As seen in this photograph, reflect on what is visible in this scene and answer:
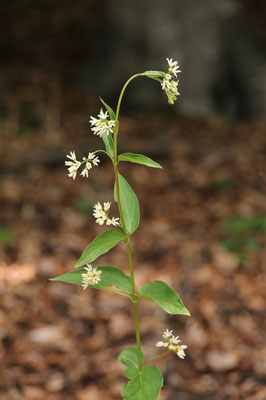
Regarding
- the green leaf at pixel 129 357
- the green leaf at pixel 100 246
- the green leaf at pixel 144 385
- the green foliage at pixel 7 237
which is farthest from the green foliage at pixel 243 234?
the green leaf at pixel 100 246

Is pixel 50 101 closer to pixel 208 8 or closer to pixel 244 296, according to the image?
pixel 208 8

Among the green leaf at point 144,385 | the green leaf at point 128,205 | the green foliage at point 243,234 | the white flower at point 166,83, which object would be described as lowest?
the green leaf at point 144,385

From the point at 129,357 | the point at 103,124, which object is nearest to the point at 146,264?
the point at 129,357

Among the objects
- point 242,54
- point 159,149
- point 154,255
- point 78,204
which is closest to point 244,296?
point 154,255

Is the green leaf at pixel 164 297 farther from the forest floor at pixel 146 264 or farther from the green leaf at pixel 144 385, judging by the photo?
the forest floor at pixel 146 264

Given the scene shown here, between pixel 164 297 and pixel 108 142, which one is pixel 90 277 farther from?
pixel 108 142

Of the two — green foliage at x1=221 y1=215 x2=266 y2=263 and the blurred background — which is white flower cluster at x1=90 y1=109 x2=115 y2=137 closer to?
the blurred background
